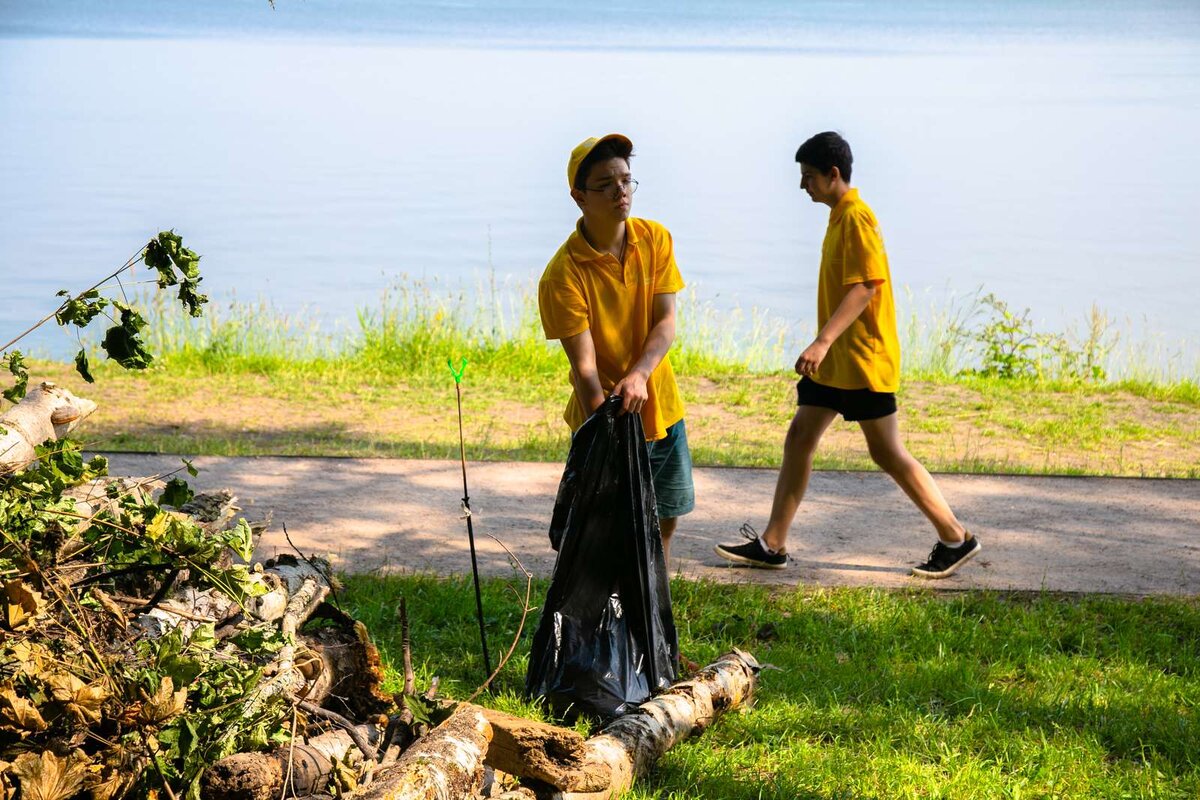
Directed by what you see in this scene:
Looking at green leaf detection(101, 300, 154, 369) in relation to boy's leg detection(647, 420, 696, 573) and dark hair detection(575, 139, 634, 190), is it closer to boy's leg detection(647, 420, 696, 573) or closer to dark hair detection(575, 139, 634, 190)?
dark hair detection(575, 139, 634, 190)

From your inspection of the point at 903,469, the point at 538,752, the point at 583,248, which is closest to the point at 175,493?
the point at 538,752

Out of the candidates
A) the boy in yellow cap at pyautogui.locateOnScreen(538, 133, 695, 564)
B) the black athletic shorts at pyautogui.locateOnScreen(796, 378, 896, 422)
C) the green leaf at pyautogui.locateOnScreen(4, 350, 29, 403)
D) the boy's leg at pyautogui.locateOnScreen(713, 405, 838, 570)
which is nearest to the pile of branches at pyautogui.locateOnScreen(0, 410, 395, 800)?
the green leaf at pyautogui.locateOnScreen(4, 350, 29, 403)

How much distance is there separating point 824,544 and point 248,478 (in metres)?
3.17

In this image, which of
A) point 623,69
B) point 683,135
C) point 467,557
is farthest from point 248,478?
point 623,69

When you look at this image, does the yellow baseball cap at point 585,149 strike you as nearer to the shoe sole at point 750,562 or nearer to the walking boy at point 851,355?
the walking boy at point 851,355

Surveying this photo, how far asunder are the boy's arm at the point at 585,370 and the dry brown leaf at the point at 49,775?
2.08m

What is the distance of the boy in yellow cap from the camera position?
469 centimetres

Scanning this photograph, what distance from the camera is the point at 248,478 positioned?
293 inches

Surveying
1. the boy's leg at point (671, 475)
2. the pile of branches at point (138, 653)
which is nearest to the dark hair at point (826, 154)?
the boy's leg at point (671, 475)

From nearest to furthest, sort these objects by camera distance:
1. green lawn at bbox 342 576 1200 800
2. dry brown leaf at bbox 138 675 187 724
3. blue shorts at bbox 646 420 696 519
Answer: dry brown leaf at bbox 138 675 187 724
green lawn at bbox 342 576 1200 800
blue shorts at bbox 646 420 696 519

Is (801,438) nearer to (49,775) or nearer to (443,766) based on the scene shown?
(443,766)

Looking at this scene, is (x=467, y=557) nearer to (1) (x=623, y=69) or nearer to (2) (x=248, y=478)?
(2) (x=248, y=478)

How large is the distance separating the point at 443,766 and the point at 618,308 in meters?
1.98

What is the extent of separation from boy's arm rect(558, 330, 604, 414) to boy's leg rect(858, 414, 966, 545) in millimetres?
1623
